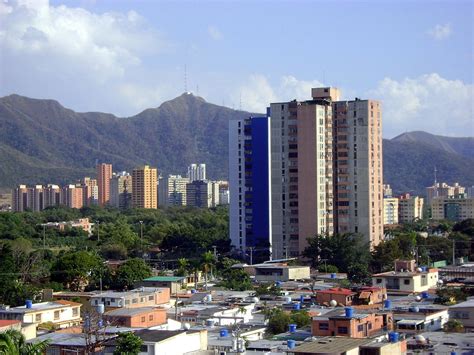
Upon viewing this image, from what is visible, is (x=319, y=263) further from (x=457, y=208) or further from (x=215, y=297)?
(x=457, y=208)

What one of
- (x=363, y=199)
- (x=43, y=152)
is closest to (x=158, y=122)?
(x=43, y=152)

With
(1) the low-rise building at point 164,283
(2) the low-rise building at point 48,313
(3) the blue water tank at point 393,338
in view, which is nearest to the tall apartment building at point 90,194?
(1) the low-rise building at point 164,283

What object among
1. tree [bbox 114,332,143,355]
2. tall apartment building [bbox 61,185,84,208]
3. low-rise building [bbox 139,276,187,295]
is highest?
tall apartment building [bbox 61,185,84,208]

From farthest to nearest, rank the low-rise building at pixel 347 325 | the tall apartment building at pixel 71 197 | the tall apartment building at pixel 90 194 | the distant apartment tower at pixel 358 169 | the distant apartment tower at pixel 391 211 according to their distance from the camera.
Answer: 1. the tall apartment building at pixel 90 194
2. the tall apartment building at pixel 71 197
3. the distant apartment tower at pixel 391 211
4. the distant apartment tower at pixel 358 169
5. the low-rise building at pixel 347 325

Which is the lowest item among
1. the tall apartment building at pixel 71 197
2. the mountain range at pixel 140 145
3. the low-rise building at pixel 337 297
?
the low-rise building at pixel 337 297

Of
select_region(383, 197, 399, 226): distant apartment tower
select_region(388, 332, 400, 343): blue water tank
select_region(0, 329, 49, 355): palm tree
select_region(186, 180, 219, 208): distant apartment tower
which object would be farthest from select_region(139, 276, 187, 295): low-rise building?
select_region(186, 180, 219, 208): distant apartment tower

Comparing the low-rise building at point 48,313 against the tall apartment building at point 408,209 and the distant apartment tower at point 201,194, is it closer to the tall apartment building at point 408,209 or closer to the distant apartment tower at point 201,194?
the tall apartment building at point 408,209

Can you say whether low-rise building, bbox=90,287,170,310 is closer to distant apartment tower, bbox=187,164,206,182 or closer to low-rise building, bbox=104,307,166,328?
low-rise building, bbox=104,307,166,328
